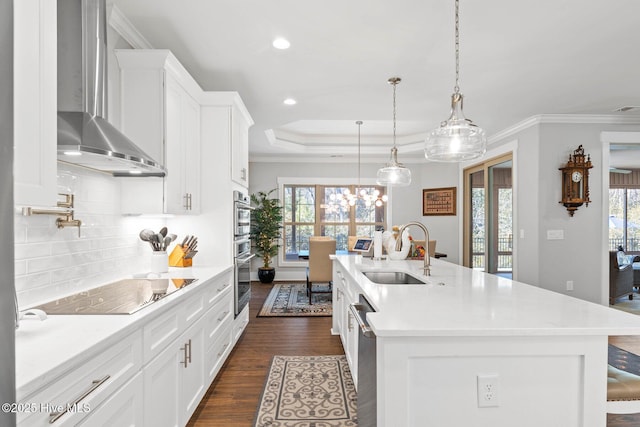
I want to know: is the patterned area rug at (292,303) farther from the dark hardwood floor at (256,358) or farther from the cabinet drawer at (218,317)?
the cabinet drawer at (218,317)

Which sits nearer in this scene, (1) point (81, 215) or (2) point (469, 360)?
(2) point (469, 360)

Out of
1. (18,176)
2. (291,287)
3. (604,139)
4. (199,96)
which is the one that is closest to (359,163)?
(291,287)

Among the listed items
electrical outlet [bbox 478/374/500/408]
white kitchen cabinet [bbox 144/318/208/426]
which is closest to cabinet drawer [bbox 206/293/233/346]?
white kitchen cabinet [bbox 144/318/208/426]

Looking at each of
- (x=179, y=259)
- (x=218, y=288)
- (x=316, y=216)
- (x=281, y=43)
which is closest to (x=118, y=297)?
(x=218, y=288)

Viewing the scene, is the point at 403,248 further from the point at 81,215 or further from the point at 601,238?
the point at 601,238

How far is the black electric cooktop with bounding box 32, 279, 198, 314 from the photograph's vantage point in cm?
147

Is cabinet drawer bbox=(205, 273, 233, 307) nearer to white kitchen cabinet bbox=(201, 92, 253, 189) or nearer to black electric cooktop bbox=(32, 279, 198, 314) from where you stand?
black electric cooktop bbox=(32, 279, 198, 314)

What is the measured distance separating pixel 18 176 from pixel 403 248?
110 inches

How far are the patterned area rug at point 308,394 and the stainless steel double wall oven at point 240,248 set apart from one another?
2.25 ft

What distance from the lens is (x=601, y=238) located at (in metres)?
4.37

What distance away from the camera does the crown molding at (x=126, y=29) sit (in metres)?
2.18

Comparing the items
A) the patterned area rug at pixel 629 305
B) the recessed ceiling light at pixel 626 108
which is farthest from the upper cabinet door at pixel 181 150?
the patterned area rug at pixel 629 305

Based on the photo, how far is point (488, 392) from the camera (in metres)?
1.22

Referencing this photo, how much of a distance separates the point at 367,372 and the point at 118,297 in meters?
1.32
